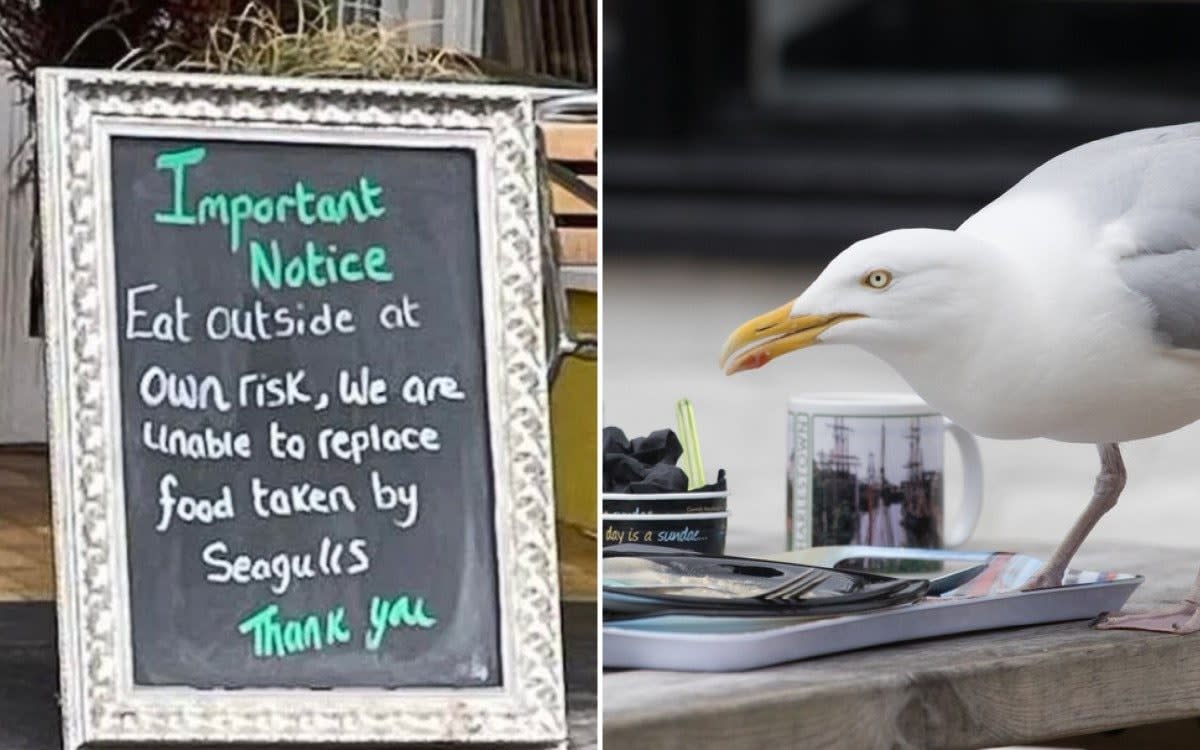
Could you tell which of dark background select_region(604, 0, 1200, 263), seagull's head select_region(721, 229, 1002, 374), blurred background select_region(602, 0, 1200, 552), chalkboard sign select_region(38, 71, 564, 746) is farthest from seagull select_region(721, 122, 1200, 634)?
dark background select_region(604, 0, 1200, 263)

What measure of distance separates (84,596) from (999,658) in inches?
27.8

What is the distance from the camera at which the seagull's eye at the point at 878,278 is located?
1.46 meters

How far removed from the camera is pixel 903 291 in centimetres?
146

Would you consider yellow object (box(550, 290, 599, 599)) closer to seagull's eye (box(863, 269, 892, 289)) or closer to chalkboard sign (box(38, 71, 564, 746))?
chalkboard sign (box(38, 71, 564, 746))

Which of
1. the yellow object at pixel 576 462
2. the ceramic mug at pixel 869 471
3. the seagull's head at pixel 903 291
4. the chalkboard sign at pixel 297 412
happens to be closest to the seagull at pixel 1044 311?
the seagull's head at pixel 903 291

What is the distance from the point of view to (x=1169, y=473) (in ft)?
15.1

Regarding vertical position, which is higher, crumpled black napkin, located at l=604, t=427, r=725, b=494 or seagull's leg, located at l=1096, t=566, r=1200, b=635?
crumpled black napkin, located at l=604, t=427, r=725, b=494

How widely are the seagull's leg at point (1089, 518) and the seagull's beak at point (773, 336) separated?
301 mm

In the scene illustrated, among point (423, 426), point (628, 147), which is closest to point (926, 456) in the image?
point (423, 426)

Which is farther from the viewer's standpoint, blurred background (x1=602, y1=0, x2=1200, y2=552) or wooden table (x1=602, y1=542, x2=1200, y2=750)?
blurred background (x1=602, y1=0, x2=1200, y2=552)

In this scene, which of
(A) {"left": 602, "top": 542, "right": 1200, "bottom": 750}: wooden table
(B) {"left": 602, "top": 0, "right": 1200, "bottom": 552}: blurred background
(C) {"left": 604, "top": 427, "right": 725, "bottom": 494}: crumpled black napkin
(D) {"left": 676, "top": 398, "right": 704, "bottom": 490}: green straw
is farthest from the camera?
(B) {"left": 602, "top": 0, "right": 1200, "bottom": 552}: blurred background

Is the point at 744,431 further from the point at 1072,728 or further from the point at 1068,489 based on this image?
the point at 1072,728

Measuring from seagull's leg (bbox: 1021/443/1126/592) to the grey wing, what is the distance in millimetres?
201

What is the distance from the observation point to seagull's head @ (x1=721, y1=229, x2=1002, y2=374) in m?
1.46
